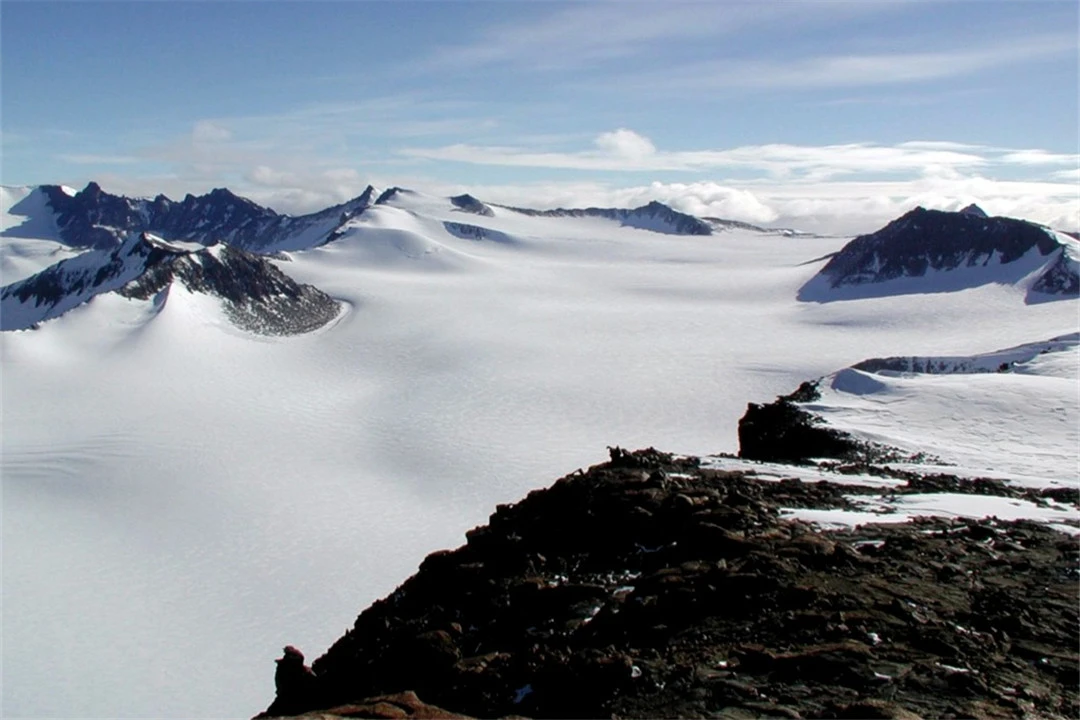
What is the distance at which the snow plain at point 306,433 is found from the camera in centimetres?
2159

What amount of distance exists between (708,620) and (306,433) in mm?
34461

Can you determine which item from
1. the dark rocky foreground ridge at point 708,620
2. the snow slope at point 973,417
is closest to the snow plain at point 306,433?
the snow slope at point 973,417

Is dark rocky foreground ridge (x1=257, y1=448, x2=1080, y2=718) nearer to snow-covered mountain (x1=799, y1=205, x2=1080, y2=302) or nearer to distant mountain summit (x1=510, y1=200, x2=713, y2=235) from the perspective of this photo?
snow-covered mountain (x1=799, y1=205, x2=1080, y2=302)

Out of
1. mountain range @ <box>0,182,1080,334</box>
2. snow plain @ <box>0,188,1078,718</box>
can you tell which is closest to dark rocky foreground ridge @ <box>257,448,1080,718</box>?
snow plain @ <box>0,188,1078,718</box>

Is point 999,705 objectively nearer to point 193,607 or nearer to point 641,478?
point 641,478

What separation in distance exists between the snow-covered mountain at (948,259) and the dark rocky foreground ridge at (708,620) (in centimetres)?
7564

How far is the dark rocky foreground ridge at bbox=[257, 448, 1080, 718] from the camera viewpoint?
6715 millimetres

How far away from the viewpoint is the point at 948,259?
9138 cm

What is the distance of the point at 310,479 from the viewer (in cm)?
3325

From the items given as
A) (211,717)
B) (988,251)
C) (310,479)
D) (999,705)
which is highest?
(988,251)

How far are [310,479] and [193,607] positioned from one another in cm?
1054

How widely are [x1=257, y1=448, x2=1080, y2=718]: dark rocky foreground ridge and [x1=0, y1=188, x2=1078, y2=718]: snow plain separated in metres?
10.7

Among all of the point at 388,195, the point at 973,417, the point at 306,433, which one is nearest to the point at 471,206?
the point at 388,195

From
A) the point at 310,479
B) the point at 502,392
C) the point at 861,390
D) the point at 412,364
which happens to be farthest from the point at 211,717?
the point at 412,364
